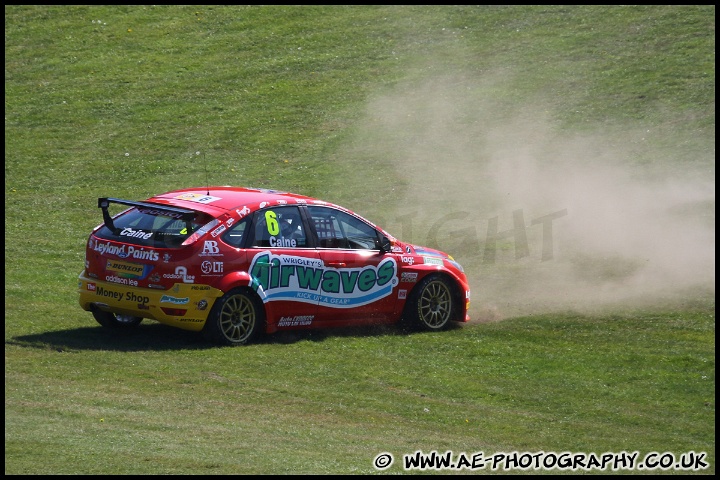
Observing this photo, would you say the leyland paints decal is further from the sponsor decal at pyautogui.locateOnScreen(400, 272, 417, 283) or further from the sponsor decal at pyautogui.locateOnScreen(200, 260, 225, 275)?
the sponsor decal at pyautogui.locateOnScreen(200, 260, 225, 275)

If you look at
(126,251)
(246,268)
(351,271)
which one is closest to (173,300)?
(126,251)

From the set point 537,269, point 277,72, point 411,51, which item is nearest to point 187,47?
point 277,72

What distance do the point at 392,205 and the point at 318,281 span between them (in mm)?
8553

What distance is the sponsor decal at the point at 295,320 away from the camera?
11.7m

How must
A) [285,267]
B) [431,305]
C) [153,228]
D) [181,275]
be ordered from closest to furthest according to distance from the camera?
[181,275]
[153,228]
[285,267]
[431,305]

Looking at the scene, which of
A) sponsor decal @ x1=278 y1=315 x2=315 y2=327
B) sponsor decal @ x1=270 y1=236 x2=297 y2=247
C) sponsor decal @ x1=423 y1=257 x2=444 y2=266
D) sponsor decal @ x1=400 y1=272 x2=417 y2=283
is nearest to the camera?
sponsor decal @ x1=270 y1=236 x2=297 y2=247

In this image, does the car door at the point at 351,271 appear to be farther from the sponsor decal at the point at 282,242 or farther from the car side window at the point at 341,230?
the sponsor decal at the point at 282,242

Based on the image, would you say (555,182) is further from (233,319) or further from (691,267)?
(233,319)

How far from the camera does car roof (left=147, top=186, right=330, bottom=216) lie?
37.3ft

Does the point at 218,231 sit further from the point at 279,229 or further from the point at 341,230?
the point at 341,230

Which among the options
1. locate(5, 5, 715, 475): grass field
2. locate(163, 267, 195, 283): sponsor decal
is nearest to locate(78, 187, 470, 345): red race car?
locate(163, 267, 195, 283): sponsor decal

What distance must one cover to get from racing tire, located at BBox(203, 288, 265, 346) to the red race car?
12 mm

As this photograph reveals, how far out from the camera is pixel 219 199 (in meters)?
11.6

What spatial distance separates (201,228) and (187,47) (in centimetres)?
2111
